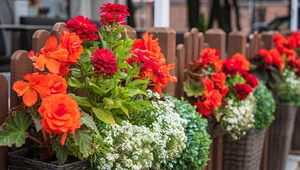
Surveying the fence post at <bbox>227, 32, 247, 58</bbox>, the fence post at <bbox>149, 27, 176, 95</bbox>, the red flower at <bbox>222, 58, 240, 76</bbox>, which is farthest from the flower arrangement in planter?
the fence post at <bbox>227, 32, 247, 58</bbox>

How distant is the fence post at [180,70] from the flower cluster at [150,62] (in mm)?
761

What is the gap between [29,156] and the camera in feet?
6.13

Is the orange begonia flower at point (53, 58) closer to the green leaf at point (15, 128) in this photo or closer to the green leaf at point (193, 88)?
the green leaf at point (15, 128)

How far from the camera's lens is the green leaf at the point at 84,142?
159 centimetres

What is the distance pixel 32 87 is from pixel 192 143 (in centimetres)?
94

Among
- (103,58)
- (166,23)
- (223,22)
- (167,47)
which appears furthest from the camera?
(223,22)

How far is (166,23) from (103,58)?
1406mm

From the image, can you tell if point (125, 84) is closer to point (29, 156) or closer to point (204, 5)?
point (29, 156)

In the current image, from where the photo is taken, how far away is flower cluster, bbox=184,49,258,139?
9.02ft

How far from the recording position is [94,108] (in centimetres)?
178

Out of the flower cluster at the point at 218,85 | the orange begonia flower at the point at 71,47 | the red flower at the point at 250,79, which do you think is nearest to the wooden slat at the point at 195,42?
the flower cluster at the point at 218,85

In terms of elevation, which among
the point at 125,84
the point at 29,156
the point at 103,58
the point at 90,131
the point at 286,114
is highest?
the point at 103,58

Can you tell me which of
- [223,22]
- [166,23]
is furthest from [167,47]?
[223,22]

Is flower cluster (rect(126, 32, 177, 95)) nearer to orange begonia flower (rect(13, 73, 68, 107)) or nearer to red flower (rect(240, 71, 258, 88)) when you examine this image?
orange begonia flower (rect(13, 73, 68, 107))
